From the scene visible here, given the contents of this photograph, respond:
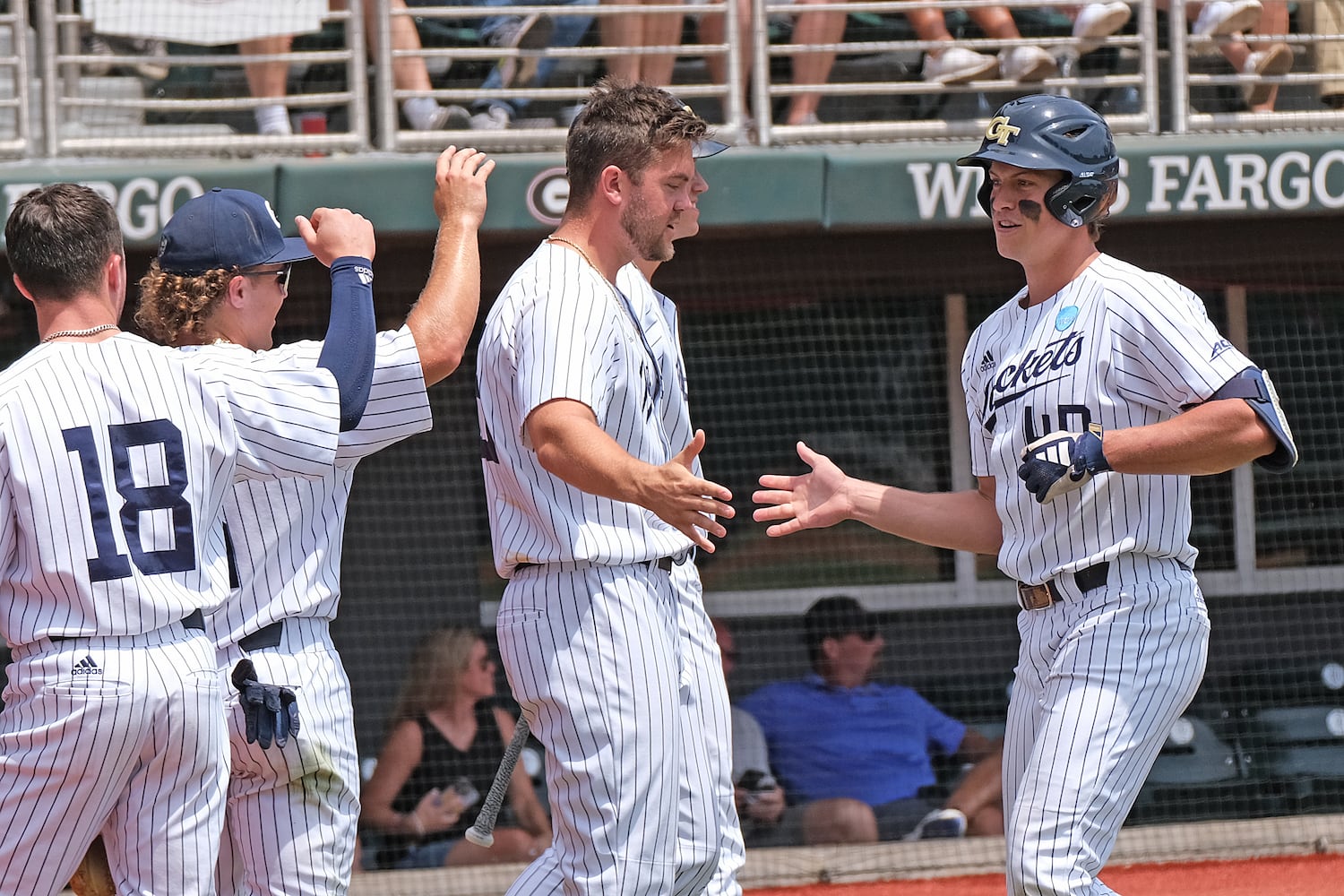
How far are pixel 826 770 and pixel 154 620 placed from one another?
4370mm

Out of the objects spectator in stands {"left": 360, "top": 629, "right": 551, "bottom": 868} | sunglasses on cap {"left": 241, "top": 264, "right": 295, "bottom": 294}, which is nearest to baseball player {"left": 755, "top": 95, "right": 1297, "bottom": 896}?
sunglasses on cap {"left": 241, "top": 264, "right": 295, "bottom": 294}

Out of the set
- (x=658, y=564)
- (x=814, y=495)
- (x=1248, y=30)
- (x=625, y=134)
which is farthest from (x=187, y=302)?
(x=1248, y=30)

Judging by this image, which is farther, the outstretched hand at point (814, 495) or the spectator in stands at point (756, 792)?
the spectator in stands at point (756, 792)

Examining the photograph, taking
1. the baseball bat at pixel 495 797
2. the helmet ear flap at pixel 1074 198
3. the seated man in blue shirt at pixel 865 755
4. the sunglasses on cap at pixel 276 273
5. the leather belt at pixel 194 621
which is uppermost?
the helmet ear flap at pixel 1074 198

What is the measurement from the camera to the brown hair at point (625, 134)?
296cm

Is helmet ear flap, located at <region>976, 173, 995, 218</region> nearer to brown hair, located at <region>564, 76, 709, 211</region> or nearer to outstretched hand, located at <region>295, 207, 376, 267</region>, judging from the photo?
brown hair, located at <region>564, 76, 709, 211</region>

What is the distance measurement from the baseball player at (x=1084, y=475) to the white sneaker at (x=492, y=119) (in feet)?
10.5

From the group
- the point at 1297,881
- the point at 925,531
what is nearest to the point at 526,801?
the point at 1297,881

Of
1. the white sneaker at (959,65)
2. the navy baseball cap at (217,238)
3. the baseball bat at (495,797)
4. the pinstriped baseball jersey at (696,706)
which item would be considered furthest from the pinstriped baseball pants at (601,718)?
the white sneaker at (959,65)

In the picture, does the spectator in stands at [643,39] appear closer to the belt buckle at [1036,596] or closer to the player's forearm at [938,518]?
the player's forearm at [938,518]

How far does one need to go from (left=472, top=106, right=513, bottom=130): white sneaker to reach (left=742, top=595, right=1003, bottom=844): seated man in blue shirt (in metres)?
2.48

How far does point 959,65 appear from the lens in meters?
6.23

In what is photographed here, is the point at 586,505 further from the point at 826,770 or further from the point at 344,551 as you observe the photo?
the point at 344,551

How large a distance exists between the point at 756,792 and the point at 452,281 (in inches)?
156
